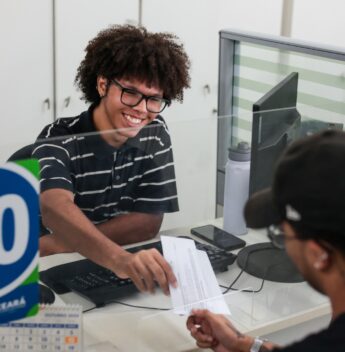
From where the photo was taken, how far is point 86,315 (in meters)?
1.59

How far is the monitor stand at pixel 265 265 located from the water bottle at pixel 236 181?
3.2 inches

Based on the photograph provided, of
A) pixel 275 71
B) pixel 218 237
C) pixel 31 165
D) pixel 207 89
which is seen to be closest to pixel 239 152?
pixel 218 237

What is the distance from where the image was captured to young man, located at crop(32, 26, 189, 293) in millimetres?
1604

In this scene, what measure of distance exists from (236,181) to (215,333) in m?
0.48

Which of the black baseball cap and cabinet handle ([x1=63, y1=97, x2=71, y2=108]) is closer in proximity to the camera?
the black baseball cap

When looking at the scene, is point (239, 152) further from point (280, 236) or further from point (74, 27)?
point (74, 27)

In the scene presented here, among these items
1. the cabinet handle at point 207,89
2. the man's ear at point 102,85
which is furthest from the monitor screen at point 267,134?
the cabinet handle at point 207,89

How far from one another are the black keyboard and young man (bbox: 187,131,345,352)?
0.59m

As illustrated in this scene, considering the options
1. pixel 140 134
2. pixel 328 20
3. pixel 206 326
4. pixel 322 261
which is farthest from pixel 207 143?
pixel 328 20

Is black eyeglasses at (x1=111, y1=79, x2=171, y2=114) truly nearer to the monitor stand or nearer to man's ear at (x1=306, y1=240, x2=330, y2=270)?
the monitor stand

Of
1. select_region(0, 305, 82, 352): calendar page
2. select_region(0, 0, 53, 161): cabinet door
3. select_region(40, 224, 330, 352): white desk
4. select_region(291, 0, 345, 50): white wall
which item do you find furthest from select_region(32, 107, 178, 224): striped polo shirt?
select_region(291, 0, 345, 50): white wall

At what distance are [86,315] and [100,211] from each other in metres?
0.25

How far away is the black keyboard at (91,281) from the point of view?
1.64 m

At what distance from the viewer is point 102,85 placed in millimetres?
2131
